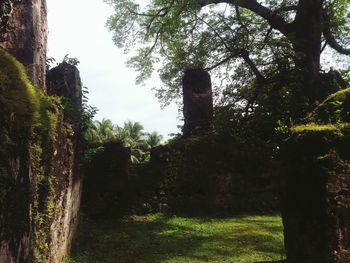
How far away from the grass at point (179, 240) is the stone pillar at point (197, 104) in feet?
11.8

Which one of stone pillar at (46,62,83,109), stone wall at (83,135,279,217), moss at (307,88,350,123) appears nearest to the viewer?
moss at (307,88,350,123)

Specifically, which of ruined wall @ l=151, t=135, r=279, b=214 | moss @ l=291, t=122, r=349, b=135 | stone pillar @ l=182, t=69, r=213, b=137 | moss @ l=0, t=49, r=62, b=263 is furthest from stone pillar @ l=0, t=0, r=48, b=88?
stone pillar @ l=182, t=69, r=213, b=137

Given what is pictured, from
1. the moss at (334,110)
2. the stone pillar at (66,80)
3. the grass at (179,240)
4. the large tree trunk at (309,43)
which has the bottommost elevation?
the grass at (179,240)

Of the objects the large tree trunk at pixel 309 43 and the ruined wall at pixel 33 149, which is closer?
the ruined wall at pixel 33 149

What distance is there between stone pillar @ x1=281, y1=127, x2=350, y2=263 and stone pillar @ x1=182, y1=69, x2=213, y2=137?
8020mm

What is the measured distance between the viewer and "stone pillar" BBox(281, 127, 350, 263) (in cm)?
473

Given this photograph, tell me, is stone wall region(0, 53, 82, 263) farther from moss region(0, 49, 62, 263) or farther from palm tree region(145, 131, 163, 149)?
palm tree region(145, 131, 163, 149)

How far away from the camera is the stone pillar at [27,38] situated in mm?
6504

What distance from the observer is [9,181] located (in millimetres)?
2938

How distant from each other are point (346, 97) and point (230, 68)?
1229 cm

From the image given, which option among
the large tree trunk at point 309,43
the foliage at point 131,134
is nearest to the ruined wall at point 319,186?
the large tree trunk at point 309,43

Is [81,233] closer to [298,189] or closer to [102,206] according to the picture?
[102,206]

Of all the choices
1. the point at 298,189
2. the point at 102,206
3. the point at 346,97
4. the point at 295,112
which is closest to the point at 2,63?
the point at 298,189

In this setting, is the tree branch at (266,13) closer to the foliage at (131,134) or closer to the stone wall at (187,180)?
the stone wall at (187,180)
